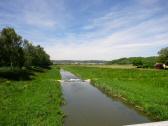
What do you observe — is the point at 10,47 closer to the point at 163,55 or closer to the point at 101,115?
the point at 101,115

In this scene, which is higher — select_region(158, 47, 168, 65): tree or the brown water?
select_region(158, 47, 168, 65): tree

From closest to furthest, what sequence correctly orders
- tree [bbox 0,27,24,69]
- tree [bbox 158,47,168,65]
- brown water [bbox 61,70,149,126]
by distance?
brown water [bbox 61,70,149,126]
tree [bbox 0,27,24,69]
tree [bbox 158,47,168,65]

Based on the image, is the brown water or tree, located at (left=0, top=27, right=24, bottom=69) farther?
tree, located at (left=0, top=27, right=24, bottom=69)

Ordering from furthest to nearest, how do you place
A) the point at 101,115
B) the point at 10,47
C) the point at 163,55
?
the point at 163,55, the point at 10,47, the point at 101,115

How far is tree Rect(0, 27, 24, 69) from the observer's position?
137 ft

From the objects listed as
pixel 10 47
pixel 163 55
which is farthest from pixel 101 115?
pixel 163 55

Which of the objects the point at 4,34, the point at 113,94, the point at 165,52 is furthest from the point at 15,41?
the point at 165,52

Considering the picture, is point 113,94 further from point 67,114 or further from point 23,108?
point 23,108

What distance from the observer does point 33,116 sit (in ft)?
41.2

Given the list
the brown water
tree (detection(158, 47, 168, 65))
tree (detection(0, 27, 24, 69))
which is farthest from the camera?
tree (detection(158, 47, 168, 65))

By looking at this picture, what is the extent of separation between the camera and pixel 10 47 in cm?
4419

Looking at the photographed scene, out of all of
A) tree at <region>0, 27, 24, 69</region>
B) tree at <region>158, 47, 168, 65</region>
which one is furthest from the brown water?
tree at <region>158, 47, 168, 65</region>

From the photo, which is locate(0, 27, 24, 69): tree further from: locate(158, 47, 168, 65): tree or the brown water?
locate(158, 47, 168, 65): tree

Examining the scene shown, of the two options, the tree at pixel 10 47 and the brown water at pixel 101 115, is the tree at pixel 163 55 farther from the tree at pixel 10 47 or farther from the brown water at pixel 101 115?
the brown water at pixel 101 115
